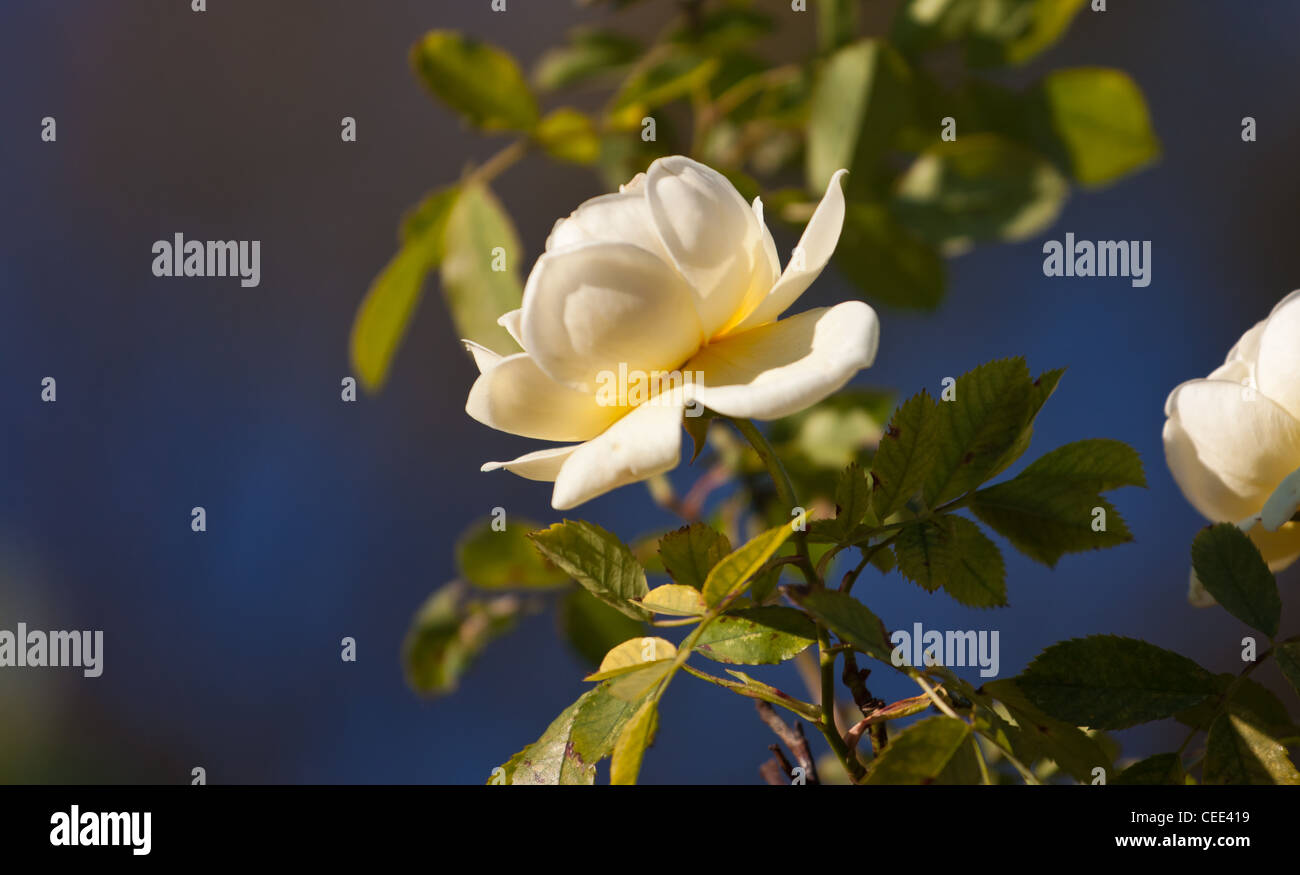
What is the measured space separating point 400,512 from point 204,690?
0.32m

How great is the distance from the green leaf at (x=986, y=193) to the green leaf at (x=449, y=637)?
37cm

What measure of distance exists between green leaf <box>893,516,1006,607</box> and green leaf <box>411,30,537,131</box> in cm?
41

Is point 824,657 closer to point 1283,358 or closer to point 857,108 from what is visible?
point 1283,358

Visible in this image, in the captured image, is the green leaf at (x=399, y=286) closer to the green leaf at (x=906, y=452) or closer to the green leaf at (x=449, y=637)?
the green leaf at (x=449, y=637)

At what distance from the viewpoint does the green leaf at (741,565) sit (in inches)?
7.9

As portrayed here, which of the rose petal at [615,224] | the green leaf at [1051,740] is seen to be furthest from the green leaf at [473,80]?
the green leaf at [1051,740]

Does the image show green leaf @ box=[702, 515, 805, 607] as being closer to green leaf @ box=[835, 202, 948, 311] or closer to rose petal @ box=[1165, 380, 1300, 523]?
rose petal @ box=[1165, 380, 1300, 523]

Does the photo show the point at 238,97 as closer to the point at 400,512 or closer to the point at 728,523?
the point at 400,512

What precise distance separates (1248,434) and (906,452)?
92 millimetres

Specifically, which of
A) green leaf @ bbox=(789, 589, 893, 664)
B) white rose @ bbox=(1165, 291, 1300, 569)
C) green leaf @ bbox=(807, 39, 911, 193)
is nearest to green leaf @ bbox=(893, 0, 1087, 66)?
green leaf @ bbox=(807, 39, 911, 193)

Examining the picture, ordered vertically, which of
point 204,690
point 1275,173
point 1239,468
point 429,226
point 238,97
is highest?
point 238,97

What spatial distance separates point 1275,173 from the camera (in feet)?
3.33
